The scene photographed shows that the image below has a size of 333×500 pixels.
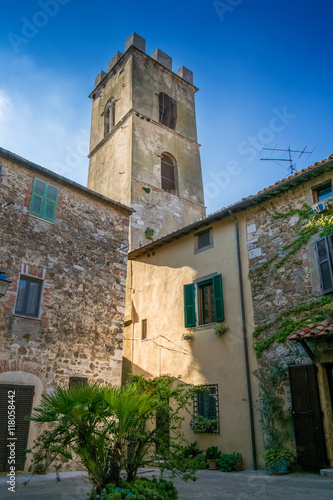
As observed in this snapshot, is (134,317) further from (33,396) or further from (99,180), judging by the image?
(99,180)

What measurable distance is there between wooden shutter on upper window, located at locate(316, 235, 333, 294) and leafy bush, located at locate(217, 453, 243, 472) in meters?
4.75

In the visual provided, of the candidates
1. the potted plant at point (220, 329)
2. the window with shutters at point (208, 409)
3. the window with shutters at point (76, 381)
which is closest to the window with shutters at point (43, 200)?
the window with shutters at point (76, 381)

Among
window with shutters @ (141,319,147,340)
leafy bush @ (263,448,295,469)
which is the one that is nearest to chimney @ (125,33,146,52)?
window with shutters @ (141,319,147,340)

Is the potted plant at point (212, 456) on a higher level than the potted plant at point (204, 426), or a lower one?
lower

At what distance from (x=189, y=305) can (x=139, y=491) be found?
7.89m

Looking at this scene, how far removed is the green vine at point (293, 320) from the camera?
9289 millimetres

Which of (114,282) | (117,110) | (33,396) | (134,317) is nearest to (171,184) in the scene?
(117,110)

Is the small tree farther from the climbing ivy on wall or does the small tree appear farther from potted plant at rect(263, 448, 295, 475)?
the climbing ivy on wall

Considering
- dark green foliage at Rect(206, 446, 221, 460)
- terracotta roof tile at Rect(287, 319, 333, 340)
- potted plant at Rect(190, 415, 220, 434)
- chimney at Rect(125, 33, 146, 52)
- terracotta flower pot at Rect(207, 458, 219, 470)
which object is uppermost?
chimney at Rect(125, 33, 146, 52)

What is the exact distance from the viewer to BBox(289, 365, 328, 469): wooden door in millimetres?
8398

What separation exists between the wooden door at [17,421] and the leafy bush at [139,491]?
4.29m

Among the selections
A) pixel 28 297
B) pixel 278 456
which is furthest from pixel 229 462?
pixel 28 297

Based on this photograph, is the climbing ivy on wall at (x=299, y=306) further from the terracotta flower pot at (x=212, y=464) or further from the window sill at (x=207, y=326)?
the terracotta flower pot at (x=212, y=464)

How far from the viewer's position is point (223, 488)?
721 centimetres
